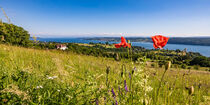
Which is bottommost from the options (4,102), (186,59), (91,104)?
(91,104)

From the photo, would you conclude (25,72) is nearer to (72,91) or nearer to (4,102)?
(4,102)

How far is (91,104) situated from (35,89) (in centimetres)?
Result: 66

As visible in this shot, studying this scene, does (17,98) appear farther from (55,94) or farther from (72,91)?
(72,91)

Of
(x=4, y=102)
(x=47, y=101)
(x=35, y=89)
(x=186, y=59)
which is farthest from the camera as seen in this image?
(x=186, y=59)

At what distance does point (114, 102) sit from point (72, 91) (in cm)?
50

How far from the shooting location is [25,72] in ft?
5.15

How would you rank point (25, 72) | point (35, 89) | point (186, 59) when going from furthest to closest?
point (186, 59)
point (25, 72)
point (35, 89)

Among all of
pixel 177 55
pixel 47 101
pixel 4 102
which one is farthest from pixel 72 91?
pixel 177 55

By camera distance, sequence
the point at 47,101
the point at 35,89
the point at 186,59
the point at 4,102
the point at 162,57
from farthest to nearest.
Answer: the point at 162,57 < the point at 186,59 < the point at 35,89 < the point at 47,101 < the point at 4,102

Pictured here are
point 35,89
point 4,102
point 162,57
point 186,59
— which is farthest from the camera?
point 162,57

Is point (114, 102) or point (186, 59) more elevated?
point (186, 59)

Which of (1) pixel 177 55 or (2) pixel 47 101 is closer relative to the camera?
(2) pixel 47 101

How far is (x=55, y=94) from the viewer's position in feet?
4.79

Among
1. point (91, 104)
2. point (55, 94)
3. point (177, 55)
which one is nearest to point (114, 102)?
point (91, 104)
